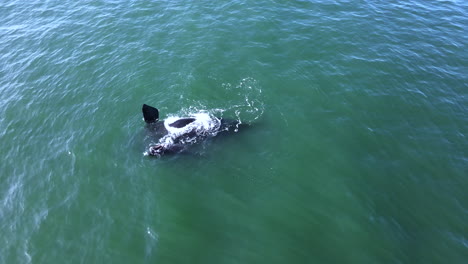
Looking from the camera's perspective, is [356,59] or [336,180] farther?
[356,59]

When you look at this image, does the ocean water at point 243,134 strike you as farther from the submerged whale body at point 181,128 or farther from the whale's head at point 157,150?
the whale's head at point 157,150

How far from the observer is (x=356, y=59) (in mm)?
38688

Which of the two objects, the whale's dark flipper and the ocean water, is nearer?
the ocean water

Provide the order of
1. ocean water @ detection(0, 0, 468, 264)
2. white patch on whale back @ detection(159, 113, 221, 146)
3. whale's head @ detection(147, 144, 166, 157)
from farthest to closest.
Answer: white patch on whale back @ detection(159, 113, 221, 146), whale's head @ detection(147, 144, 166, 157), ocean water @ detection(0, 0, 468, 264)

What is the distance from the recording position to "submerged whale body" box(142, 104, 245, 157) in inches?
1203

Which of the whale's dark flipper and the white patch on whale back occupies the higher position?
the whale's dark flipper

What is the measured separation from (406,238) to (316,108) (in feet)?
48.2

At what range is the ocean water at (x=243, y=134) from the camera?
24375 millimetres

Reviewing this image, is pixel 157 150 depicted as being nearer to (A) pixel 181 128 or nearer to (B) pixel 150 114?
(A) pixel 181 128

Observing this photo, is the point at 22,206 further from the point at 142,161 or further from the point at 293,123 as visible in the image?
the point at 293,123

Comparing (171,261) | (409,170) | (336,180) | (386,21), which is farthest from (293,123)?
(386,21)

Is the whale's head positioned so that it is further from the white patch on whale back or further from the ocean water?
the ocean water

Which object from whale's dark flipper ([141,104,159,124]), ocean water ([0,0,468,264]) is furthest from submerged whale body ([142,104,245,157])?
ocean water ([0,0,468,264])

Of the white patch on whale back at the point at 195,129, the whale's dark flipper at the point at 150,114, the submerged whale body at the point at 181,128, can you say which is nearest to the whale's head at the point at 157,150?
the submerged whale body at the point at 181,128
